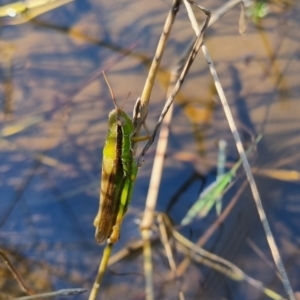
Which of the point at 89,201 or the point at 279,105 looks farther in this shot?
the point at 279,105

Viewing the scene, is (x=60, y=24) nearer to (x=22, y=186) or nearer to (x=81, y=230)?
(x=22, y=186)

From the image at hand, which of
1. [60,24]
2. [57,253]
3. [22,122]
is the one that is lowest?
[57,253]

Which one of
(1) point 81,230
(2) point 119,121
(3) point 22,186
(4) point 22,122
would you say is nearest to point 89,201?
(1) point 81,230

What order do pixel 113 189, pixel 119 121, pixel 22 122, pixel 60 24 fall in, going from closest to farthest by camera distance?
pixel 119 121 < pixel 113 189 < pixel 22 122 < pixel 60 24

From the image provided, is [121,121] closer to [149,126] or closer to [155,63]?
[155,63]

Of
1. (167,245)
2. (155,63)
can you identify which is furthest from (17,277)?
(155,63)

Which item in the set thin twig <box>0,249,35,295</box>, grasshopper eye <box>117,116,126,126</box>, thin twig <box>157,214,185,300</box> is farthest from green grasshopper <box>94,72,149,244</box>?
thin twig <box>157,214,185,300</box>

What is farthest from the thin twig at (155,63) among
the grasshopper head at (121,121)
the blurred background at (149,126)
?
the blurred background at (149,126)
